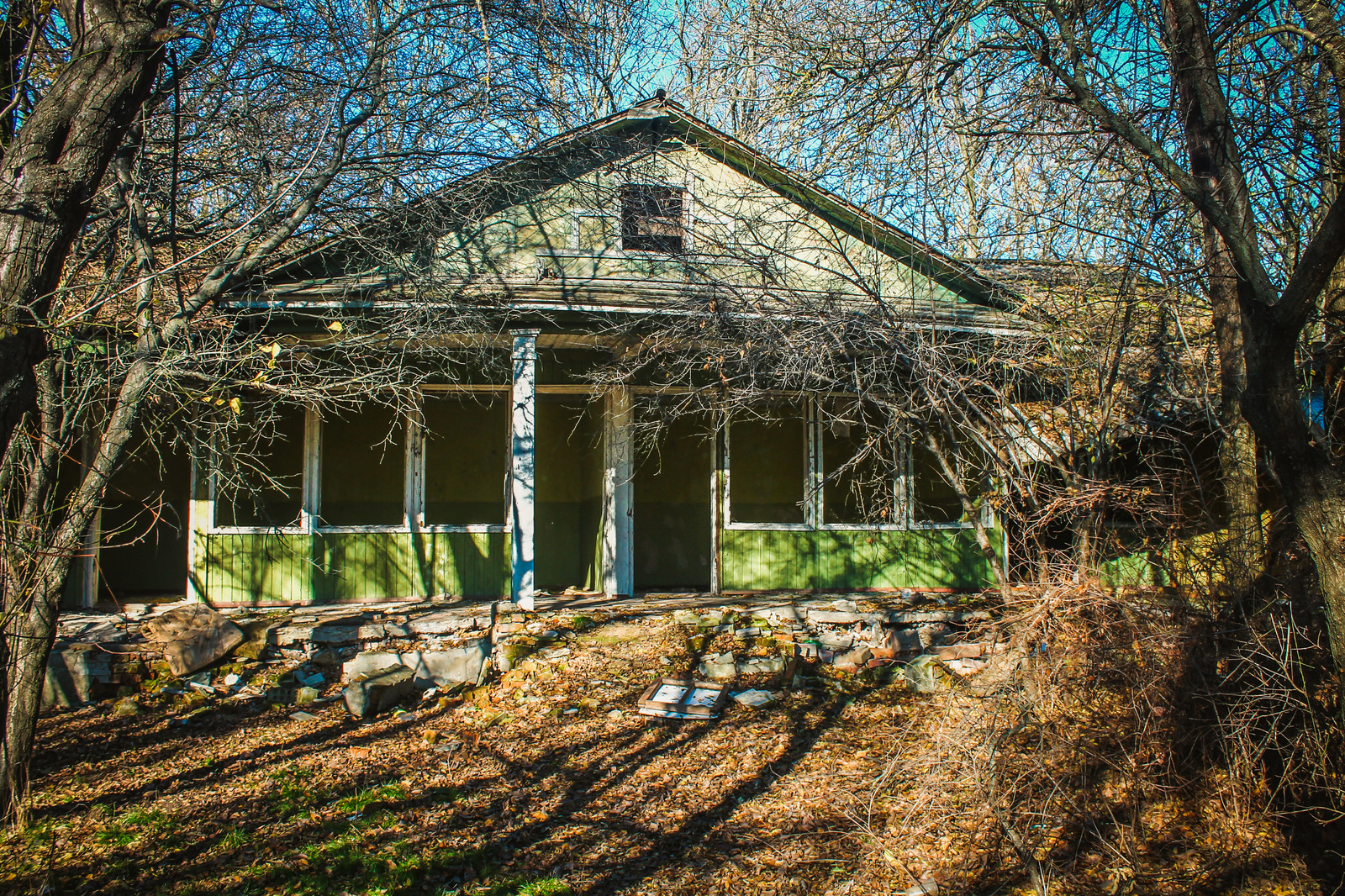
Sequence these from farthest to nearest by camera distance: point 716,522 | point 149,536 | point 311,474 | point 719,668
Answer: point 149,536, point 716,522, point 311,474, point 719,668

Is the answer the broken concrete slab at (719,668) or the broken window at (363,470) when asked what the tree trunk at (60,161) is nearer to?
the broken concrete slab at (719,668)

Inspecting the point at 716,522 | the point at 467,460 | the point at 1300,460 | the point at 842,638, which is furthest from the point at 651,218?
the point at 1300,460

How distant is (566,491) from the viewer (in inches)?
405

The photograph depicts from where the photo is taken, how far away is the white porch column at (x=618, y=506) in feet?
29.7

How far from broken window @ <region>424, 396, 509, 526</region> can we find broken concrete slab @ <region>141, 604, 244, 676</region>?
2.64 meters

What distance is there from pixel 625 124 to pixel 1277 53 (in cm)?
603

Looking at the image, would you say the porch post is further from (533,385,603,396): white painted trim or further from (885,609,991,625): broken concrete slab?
(885,609,991,625): broken concrete slab

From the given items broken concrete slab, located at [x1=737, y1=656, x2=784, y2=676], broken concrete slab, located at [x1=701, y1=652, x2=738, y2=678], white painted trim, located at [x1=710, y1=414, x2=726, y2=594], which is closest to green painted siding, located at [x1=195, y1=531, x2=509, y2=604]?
white painted trim, located at [x1=710, y1=414, x2=726, y2=594]

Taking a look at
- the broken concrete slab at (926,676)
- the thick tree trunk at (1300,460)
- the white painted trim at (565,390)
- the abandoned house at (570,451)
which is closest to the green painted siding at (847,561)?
the abandoned house at (570,451)

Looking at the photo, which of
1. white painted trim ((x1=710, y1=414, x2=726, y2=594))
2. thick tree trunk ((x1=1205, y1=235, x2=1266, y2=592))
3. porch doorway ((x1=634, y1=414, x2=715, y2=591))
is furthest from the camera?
porch doorway ((x1=634, y1=414, x2=715, y2=591))

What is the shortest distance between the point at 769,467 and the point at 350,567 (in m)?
4.99

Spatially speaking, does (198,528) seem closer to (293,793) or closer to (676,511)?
(293,793)

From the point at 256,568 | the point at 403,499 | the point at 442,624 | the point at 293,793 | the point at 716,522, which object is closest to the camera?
the point at 293,793

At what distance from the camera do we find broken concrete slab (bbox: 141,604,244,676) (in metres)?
6.84
